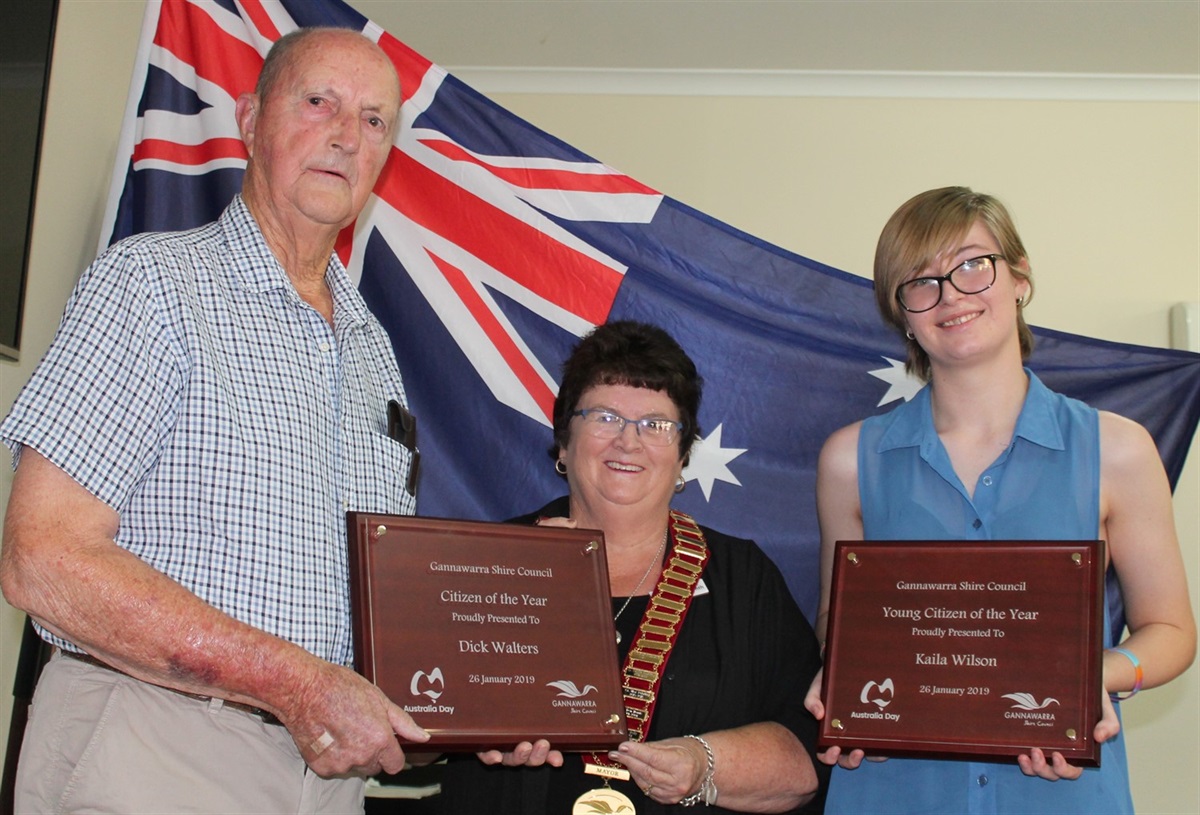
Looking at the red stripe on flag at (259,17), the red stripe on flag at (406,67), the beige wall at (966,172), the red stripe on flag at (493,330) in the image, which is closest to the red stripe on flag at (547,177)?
the red stripe on flag at (406,67)

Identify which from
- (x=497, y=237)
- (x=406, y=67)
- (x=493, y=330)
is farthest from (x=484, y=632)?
(x=406, y=67)

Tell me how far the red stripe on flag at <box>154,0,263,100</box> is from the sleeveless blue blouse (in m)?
1.90

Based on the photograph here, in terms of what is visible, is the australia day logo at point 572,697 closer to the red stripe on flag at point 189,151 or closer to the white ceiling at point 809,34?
the red stripe on flag at point 189,151

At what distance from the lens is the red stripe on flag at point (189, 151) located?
286cm

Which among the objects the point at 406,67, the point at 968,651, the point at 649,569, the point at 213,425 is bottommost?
the point at 968,651

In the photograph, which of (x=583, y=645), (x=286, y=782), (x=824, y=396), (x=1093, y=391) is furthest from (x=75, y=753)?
(x=1093, y=391)

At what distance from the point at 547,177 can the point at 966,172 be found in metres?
2.05

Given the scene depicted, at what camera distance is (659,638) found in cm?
231

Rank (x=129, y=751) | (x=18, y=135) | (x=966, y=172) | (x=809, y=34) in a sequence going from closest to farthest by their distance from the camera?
1. (x=129, y=751)
2. (x=18, y=135)
3. (x=809, y=34)
4. (x=966, y=172)

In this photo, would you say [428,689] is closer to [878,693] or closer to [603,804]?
[603,804]

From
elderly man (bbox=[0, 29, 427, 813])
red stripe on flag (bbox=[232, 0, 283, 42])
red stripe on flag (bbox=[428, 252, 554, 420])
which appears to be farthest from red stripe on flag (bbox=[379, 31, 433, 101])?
elderly man (bbox=[0, 29, 427, 813])

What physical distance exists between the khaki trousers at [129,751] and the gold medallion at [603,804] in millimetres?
633

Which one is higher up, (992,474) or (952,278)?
(952,278)

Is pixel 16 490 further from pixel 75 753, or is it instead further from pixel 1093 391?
pixel 1093 391
